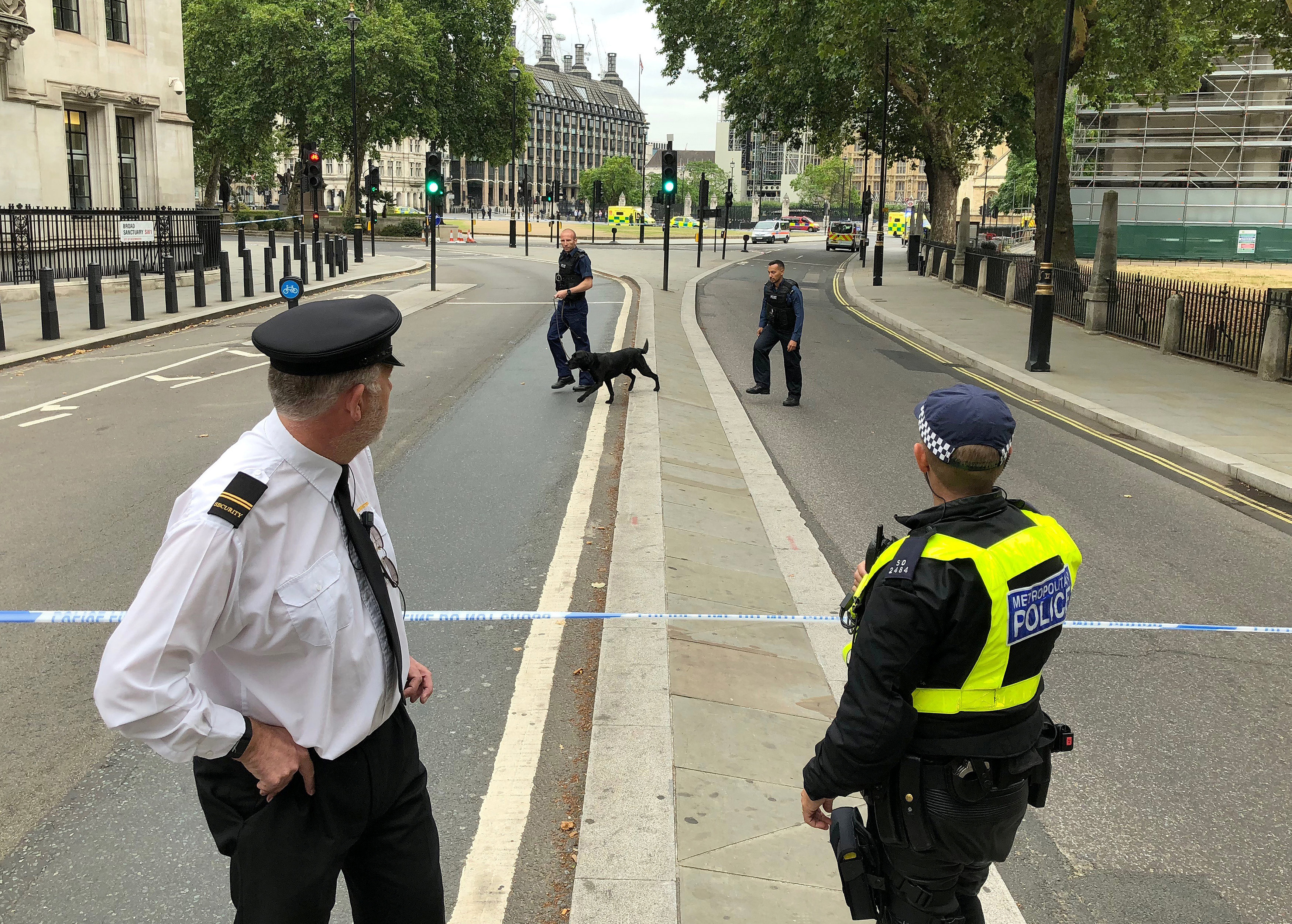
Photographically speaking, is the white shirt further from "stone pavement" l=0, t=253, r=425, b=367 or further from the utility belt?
Result: "stone pavement" l=0, t=253, r=425, b=367

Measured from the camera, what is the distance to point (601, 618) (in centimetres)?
538

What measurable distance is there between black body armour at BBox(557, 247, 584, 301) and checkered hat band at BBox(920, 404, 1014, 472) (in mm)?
10465

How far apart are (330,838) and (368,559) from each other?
1.97 feet

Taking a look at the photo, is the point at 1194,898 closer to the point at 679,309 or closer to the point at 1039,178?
the point at 679,309

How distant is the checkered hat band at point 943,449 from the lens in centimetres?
254

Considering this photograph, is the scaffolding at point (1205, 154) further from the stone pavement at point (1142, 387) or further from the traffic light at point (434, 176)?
the traffic light at point (434, 176)

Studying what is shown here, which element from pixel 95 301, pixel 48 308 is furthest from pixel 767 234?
pixel 48 308

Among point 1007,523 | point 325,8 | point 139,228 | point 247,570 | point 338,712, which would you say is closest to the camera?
point 247,570

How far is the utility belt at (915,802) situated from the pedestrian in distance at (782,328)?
33.6 ft

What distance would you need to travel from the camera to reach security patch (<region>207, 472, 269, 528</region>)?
202cm

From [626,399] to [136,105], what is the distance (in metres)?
20.9

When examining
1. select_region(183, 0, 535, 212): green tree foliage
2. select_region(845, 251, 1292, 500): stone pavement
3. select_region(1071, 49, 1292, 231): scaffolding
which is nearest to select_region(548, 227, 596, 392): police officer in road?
select_region(845, 251, 1292, 500): stone pavement

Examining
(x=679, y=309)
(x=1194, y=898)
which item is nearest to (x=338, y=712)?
(x=1194, y=898)

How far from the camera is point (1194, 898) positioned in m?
3.58
